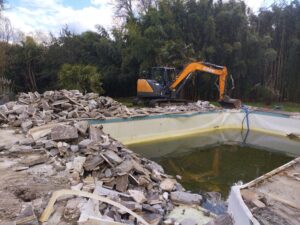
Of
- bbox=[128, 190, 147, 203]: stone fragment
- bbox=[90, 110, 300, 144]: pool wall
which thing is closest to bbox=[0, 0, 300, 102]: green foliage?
bbox=[90, 110, 300, 144]: pool wall

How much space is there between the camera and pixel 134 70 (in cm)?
1539

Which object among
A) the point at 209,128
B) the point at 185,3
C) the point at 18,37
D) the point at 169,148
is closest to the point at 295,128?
the point at 209,128

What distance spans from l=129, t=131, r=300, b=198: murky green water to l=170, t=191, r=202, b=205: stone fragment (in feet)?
2.81

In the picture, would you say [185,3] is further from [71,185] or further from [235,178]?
[71,185]

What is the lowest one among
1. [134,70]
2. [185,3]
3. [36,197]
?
[36,197]

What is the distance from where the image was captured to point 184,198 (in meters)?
4.20

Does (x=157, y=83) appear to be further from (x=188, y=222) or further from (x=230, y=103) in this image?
(x=188, y=222)

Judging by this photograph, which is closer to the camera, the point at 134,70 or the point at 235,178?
the point at 235,178

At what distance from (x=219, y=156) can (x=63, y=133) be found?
4.06 m

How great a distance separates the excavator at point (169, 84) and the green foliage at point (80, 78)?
10.8 feet

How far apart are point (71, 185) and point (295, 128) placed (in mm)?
7879

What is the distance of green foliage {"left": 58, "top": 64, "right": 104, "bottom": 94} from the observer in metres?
13.5

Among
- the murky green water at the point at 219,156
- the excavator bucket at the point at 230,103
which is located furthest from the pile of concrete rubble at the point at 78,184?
the excavator bucket at the point at 230,103

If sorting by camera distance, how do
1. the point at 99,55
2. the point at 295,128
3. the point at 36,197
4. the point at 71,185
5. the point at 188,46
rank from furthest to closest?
1. the point at 99,55
2. the point at 188,46
3. the point at 295,128
4. the point at 71,185
5. the point at 36,197
